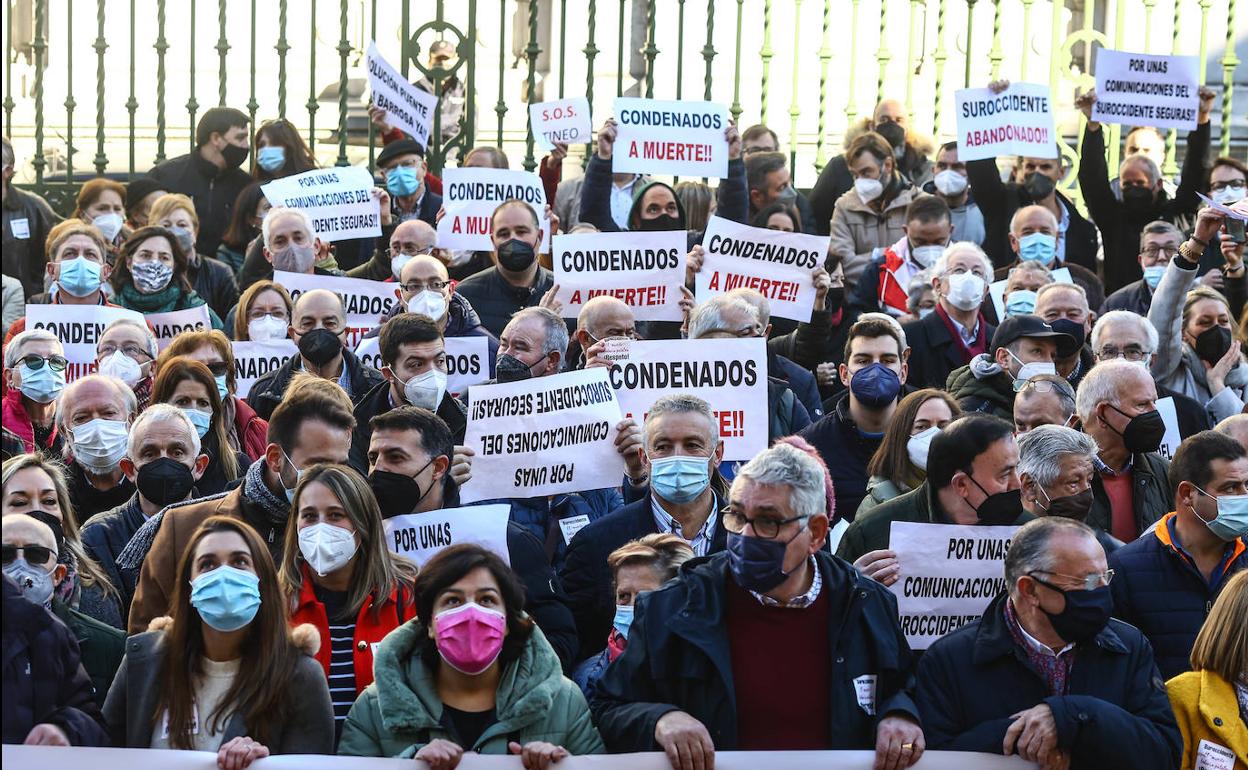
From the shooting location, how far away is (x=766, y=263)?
33.8 feet

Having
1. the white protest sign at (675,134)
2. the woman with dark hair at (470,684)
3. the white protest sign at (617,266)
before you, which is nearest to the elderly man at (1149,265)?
the white protest sign at (675,134)

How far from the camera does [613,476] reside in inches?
311

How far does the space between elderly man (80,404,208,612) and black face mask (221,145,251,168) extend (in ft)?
17.2

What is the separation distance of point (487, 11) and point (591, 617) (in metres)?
10.1

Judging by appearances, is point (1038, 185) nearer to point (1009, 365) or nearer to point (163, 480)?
point (1009, 365)

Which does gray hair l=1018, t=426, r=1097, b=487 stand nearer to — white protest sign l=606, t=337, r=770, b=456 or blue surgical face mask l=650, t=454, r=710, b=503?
blue surgical face mask l=650, t=454, r=710, b=503

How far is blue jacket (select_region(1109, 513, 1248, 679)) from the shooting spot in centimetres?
679

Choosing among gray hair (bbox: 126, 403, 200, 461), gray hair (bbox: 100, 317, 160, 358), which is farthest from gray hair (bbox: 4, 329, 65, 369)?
gray hair (bbox: 126, 403, 200, 461)

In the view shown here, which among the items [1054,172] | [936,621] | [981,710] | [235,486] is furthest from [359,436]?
[1054,172]

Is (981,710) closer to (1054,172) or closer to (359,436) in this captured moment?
(359,436)

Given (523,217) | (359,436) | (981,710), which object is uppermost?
(523,217)

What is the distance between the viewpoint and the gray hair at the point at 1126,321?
9219 millimetres

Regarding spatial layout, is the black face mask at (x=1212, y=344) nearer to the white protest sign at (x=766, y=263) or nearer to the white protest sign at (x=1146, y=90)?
the white protest sign at (x=766, y=263)

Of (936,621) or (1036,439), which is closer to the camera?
(936,621)
